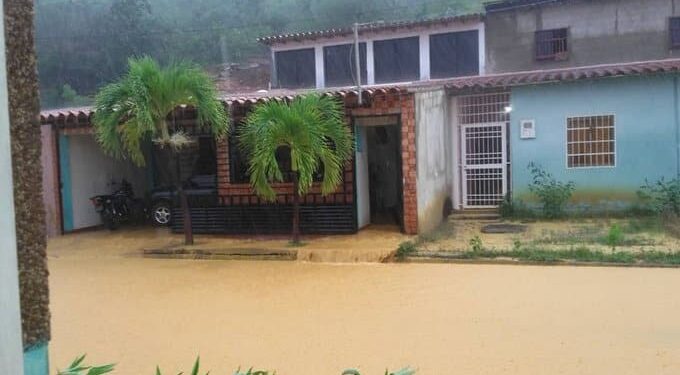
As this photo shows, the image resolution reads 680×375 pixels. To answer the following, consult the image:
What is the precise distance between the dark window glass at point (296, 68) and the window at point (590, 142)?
32.4 ft

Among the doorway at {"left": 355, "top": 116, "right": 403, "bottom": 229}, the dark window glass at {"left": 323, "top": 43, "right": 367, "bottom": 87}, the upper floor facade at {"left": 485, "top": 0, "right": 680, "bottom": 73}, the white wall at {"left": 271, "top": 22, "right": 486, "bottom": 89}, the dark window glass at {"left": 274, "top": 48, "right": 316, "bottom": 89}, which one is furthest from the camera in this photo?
the dark window glass at {"left": 274, "top": 48, "right": 316, "bottom": 89}

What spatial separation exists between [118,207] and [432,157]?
21.7ft

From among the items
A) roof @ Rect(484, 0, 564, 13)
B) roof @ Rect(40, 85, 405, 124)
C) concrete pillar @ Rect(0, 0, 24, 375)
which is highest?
roof @ Rect(484, 0, 564, 13)

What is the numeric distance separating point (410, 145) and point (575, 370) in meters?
6.63

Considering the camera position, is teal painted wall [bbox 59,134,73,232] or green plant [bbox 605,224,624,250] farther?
teal painted wall [bbox 59,134,73,232]

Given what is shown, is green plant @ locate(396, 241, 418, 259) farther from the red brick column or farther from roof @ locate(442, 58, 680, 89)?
roof @ locate(442, 58, 680, 89)

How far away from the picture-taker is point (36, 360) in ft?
7.54

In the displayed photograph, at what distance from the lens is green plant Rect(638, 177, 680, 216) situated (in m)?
12.0

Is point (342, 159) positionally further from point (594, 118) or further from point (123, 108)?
point (594, 118)

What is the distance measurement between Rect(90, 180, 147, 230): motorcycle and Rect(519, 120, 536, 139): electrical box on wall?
8.19m

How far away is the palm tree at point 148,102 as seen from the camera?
1005 cm

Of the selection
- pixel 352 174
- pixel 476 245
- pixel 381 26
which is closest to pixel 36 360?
pixel 476 245

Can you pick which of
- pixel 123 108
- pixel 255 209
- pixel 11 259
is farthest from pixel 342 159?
pixel 11 259

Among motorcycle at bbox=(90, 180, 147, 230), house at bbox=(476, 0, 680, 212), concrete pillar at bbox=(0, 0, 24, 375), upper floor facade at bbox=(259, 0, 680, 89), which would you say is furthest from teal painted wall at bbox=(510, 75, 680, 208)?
concrete pillar at bbox=(0, 0, 24, 375)
